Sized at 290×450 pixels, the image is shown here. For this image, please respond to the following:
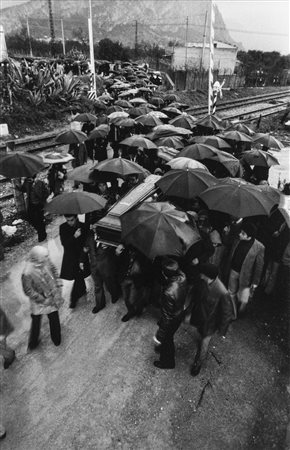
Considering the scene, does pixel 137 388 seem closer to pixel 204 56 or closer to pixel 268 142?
pixel 268 142

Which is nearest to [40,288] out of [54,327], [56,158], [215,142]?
[54,327]

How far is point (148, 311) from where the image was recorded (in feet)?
16.4

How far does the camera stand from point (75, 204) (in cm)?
450

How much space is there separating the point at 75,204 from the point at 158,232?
1.34 metres

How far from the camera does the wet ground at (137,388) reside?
3.39 meters

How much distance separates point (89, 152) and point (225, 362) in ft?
24.5

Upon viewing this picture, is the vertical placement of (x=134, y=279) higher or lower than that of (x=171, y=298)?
lower

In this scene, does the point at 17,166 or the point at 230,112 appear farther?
the point at 230,112

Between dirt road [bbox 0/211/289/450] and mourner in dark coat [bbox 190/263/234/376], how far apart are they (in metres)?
0.45

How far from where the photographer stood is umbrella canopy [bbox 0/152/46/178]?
5601 mm

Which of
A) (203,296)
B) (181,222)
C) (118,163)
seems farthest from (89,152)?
(203,296)

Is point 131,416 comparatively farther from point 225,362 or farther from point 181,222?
point 181,222

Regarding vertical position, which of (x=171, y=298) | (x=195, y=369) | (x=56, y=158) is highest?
(x=56, y=158)

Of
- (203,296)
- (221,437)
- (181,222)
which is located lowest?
(221,437)
